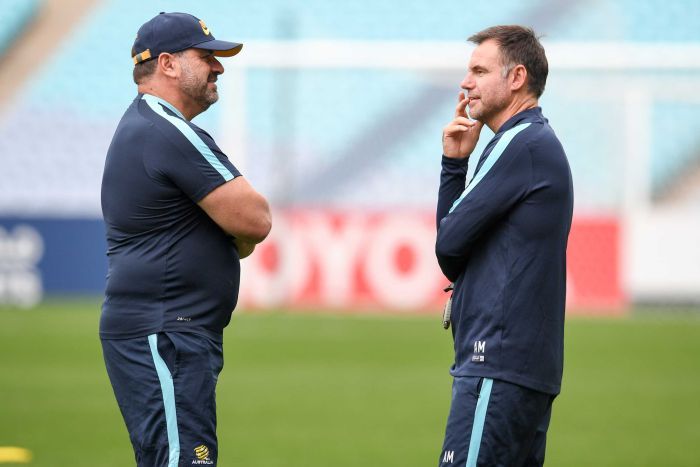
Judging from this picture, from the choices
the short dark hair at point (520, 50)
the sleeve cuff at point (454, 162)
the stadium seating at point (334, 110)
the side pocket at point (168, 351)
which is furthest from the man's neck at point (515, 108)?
the stadium seating at point (334, 110)

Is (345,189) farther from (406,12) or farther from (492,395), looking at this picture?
(492,395)

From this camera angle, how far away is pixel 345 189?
20141 millimetres

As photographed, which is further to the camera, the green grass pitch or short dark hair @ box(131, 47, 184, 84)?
the green grass pitch

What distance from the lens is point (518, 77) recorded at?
3885mm

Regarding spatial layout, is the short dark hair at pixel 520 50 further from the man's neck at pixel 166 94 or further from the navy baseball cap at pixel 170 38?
the man's neck at pixel 166 94

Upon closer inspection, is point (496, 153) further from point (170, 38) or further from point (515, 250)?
point (170, 38)

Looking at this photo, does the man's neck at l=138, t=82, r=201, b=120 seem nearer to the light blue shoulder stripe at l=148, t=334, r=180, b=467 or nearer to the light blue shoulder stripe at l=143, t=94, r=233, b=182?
the light blue shoulder stripe at l=143, t=94, r=233, b=182

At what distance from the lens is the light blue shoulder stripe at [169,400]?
395 centimetres

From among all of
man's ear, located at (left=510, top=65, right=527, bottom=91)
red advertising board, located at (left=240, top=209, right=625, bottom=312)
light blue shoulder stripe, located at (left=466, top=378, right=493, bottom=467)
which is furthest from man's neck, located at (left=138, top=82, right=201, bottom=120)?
red advertising board, located at (left=240, top=209, right=625, bottom=312)

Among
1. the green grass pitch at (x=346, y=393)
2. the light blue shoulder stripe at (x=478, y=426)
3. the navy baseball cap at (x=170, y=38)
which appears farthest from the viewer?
the green grass pitch at (x=346, y=393)

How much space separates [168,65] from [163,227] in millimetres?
597

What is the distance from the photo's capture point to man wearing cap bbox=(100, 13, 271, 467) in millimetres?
3994

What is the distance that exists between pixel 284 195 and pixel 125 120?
13.2 meters

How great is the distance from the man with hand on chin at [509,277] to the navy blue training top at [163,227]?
2.78ft
